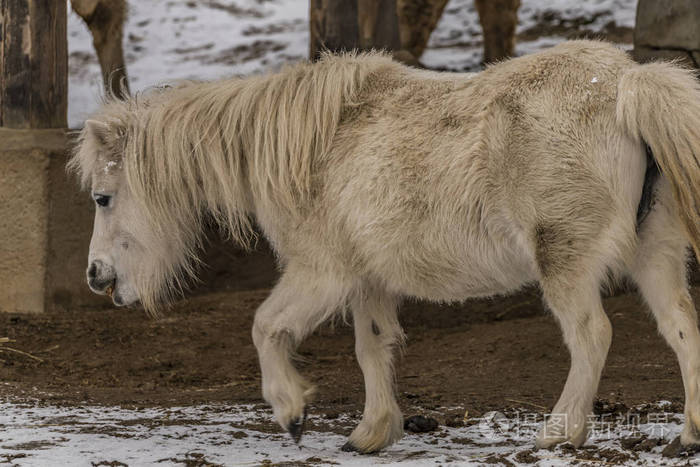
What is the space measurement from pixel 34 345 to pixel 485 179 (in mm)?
3689

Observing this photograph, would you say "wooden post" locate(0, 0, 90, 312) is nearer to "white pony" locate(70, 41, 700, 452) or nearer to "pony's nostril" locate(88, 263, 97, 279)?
"white pony" locate(70, 41, 700, 452)

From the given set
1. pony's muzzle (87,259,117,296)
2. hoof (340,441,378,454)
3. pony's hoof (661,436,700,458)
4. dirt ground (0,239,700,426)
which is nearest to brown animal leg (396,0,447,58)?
dirt ground (0,239,700,426)

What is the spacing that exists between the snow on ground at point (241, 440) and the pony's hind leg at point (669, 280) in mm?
397

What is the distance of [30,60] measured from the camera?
705cm

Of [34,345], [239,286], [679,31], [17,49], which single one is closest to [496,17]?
[679,31]

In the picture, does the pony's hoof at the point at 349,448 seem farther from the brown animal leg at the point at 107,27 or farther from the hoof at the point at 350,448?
the brown animal leg at the point at 107,27

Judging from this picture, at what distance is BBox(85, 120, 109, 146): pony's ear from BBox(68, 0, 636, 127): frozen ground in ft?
23.9

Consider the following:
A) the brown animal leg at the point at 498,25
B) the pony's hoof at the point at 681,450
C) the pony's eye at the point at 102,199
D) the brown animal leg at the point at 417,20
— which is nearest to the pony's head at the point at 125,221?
the pony's eye at the point at 102,199

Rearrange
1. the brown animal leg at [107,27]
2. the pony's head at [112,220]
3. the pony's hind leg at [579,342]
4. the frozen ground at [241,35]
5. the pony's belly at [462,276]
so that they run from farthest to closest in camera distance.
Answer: the frozen ground at [241,35], the brown animal leg at [107,27], the pony's head at [112,220], the pony's belly at [462,276], the pony's hind leg at [579,342]

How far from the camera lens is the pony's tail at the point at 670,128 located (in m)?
3.64

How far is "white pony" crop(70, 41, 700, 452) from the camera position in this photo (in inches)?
147

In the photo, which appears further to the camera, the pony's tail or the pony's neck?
the pony's neck

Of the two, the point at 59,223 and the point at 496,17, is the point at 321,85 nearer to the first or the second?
the point at 59,223

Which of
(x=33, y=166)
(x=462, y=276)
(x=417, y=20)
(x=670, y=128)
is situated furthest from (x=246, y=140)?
(x=417, y=20)
